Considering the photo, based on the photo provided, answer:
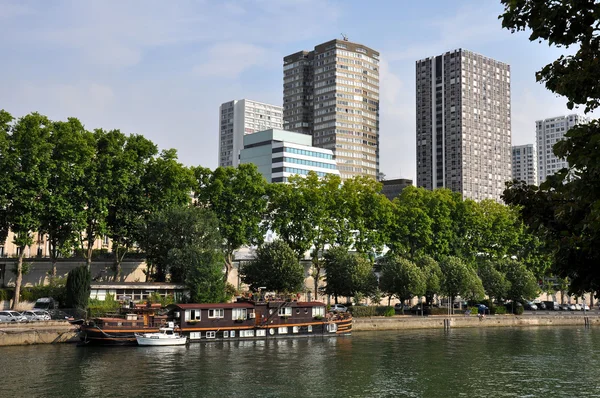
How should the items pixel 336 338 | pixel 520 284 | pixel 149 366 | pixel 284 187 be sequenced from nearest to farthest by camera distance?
pixel 149 366
pixel 336 338
pixel 284 187
pixel 520 284

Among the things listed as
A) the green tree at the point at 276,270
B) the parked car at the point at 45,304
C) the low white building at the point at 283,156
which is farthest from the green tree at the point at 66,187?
the low white building at the point at 283,156

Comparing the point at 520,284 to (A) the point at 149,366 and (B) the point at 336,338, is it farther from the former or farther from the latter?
(A) the point at 149,366

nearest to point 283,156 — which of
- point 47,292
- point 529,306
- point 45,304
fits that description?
point 529,306

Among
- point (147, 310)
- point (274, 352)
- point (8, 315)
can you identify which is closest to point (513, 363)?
point (274, 352)

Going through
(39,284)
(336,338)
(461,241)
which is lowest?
(336,338)

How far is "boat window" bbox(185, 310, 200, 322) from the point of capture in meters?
67.5

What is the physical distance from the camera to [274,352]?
2319 inches

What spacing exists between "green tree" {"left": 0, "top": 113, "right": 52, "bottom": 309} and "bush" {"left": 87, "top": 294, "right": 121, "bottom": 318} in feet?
28.5

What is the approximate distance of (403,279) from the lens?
9106 centimetres

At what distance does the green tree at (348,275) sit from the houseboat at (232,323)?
11.5 metres

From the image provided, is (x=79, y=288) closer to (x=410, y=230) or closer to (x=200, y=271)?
(x=200, y=271)

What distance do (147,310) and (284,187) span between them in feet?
114

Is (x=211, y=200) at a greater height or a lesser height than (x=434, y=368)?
greater

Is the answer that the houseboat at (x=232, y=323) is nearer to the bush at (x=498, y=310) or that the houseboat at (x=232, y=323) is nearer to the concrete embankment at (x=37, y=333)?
the concrete embankment at (x=37, y=333)
